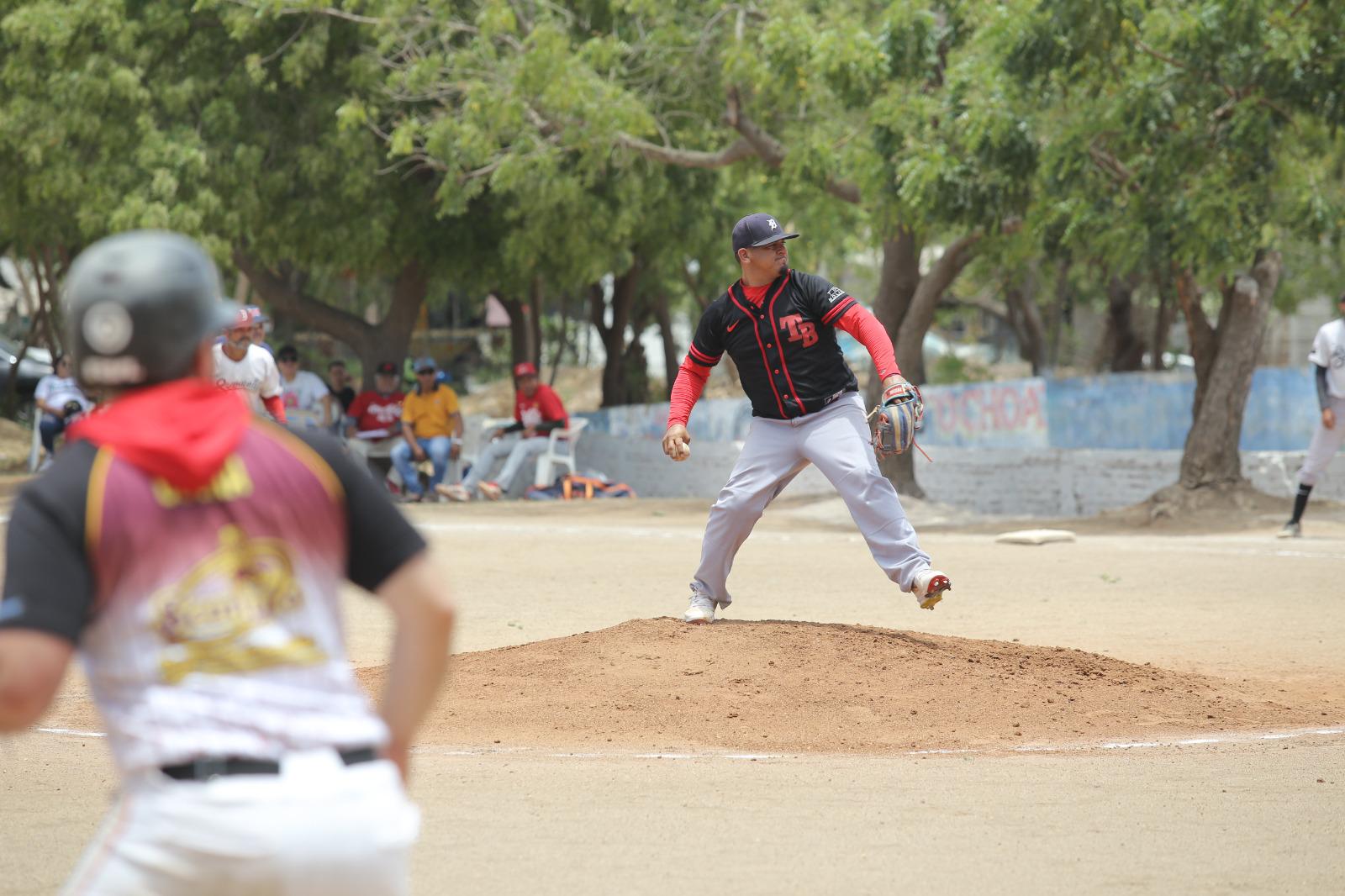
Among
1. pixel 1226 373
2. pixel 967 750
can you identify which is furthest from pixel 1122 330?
pixel 967 750

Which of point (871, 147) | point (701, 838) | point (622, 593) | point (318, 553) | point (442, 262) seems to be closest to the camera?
point (318, 553)

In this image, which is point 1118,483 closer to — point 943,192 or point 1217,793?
point 943,192

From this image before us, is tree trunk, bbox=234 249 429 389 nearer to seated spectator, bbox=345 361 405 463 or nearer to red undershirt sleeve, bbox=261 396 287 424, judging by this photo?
seated spectator, bbox=345 361 405 463

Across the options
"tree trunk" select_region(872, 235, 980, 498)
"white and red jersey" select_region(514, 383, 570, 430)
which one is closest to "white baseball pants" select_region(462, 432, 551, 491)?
"white and red jersey" select_region(514, 383, 570, 430)

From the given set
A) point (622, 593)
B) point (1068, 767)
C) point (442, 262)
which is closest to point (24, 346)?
point (442, 262)

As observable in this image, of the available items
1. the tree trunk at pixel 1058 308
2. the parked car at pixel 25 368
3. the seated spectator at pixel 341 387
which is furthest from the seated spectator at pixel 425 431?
the parked car at pixel 25 368

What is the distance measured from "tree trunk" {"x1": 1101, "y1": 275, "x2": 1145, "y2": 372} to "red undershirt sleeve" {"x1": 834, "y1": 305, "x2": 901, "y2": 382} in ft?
80.6

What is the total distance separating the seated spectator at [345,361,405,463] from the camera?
22.3 metres

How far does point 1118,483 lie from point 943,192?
5.67 m

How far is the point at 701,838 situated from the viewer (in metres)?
5.11

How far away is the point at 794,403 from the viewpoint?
819 centimetres

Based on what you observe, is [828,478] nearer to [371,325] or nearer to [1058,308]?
[371,325]

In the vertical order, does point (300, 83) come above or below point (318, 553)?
above

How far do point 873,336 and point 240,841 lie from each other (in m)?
6.02
